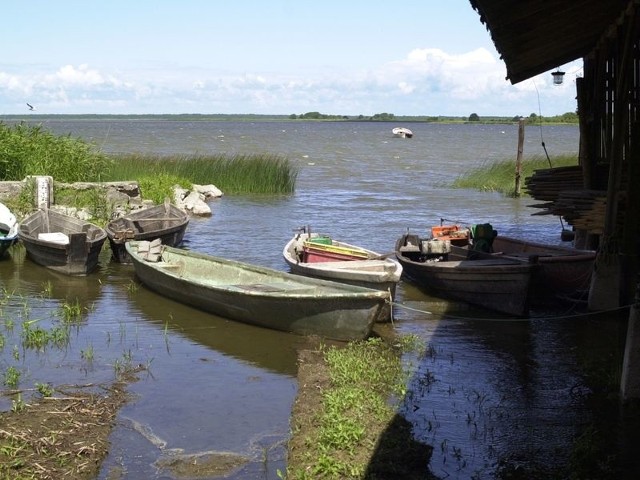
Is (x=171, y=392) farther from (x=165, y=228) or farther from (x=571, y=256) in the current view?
(x=165, y=228)

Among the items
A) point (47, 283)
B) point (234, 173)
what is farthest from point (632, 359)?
point (234, 173)

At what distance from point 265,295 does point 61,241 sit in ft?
19.4

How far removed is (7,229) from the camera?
16719 millimetres

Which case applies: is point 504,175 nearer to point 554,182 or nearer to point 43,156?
point 554,182

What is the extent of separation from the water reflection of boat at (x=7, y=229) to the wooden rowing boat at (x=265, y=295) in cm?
324

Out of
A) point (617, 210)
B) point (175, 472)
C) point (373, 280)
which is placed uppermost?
point (617, 210)

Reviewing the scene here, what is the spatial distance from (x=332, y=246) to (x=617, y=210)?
183 inches

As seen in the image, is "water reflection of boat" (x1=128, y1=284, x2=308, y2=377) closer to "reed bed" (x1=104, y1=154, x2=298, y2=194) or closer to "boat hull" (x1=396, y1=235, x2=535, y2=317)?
"boat hull" (x1=396, y1=235, x2=535, y2=317)

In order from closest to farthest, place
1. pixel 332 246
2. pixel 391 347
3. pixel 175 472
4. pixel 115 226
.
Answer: pixel 175 472 → pixel 391 347 → pixel 332 246 → pixel 115 226

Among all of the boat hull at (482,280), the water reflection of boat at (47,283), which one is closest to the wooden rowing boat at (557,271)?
the boat hull at (482,280)

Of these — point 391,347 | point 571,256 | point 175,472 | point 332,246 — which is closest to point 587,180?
point 571,256

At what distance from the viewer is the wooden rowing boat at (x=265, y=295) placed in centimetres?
1046

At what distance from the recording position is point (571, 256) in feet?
42.6

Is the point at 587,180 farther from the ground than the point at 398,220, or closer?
farther from the ground
